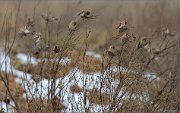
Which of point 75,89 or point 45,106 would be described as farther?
point 45,106

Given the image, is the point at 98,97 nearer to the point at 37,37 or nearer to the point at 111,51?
the point at 111,51

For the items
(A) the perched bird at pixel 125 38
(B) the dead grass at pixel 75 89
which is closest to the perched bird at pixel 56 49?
(B) the dead grass at pixel 75 89

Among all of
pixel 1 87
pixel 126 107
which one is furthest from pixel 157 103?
pixel 1 87

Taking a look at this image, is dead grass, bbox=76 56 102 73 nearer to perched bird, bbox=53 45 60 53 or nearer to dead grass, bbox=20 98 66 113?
perched bird, bbox=53 45 60 53

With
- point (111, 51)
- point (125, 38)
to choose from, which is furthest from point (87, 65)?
point (125, 38)

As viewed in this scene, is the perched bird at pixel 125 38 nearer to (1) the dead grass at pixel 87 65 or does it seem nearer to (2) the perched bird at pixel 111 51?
(2) the perched bird at pixel 111 51

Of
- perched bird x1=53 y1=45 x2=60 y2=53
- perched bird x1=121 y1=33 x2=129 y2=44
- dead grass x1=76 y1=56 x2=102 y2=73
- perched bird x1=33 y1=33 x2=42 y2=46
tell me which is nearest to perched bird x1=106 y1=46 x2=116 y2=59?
perched bird x1=121 y1=33 x2=129 y2=44

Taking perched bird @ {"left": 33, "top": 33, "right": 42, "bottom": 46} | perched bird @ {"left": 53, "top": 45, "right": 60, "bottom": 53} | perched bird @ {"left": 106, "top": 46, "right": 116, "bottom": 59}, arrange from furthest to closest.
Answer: perched bird @ {"left": 33, "top": 33, "right": 42, "bottom": 46} → perched bird @ {"left": 53, "top": 45, "right": 60, "bottom": 53} → perched bird @ {"left": 106, "top": 46, "right": 116, "bottom": 59}

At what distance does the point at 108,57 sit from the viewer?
4.72 metres

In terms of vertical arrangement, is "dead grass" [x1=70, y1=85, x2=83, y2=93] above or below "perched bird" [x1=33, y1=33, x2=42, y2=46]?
below

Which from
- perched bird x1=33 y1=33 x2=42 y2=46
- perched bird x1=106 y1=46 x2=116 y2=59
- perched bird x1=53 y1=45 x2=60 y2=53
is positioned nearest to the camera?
perched bird x1=106 y1=46 x2=116 y2=59

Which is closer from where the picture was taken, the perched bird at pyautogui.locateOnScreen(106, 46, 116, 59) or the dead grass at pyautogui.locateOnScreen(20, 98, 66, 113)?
the perched bird at pyautogui.locateOnScreen(106, 46, 116, 59)

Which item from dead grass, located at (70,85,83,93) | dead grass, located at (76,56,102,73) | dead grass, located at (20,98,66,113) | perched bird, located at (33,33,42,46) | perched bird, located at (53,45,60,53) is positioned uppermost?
perched bird, located at (33,33,42,46)

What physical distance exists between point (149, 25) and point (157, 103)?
5.03m
